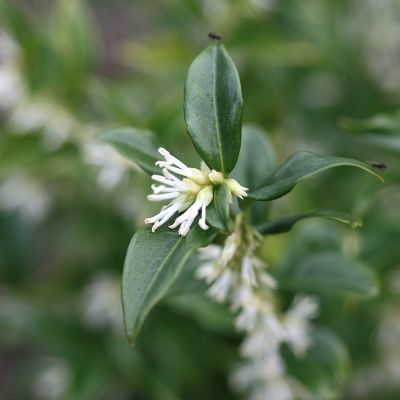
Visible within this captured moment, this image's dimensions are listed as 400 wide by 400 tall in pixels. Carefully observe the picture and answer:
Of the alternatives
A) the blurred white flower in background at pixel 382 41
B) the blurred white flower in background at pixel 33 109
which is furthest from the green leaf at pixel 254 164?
the blurred white flower in background at pixel 382 41

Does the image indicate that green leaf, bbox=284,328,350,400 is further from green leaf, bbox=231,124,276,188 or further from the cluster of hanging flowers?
the cluster of hanging flowers

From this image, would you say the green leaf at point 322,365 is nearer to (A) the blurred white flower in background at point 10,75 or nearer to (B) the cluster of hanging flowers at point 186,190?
(B) the cluster of hanging flowers at point 186,190

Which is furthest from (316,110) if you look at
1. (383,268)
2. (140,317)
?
(140,317)

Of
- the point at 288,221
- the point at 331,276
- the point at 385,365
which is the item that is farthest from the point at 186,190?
the point at 385,365

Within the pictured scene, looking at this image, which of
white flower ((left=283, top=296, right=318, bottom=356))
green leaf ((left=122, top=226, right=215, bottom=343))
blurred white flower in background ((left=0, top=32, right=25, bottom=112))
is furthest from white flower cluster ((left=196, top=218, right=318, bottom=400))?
blurred white flower in background ((left=0, top=32, right=25, bottom=112))

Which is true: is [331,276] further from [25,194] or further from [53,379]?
[53,379]

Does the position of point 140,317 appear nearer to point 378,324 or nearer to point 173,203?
point 173,203
